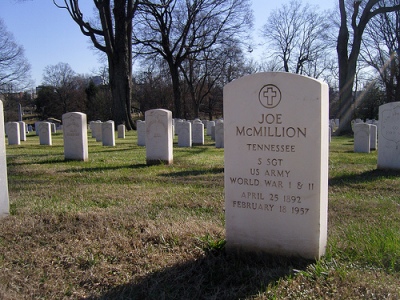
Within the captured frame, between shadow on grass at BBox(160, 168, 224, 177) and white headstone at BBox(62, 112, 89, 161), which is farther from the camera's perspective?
white headstone at BBox(62, 112, 89, 161)

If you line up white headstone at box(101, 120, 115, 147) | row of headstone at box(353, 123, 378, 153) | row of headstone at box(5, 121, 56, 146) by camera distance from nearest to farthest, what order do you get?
1. row of headstone at box(353, 123, 378, 153)
2. white headstone at box(101, 120, 115, 147)
3. row of headstone at box(5, 121, 56, 146)

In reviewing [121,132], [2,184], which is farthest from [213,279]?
[121,132]

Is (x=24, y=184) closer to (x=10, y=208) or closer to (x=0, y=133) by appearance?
(x=10, y=208)

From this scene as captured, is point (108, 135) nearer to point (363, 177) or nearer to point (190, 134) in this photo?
point (190, 134)

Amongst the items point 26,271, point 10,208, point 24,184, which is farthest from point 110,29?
point 26,271

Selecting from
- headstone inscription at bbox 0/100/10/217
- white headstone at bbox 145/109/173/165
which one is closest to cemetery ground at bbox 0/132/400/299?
headstone inscription at bbox 0/100/10/217

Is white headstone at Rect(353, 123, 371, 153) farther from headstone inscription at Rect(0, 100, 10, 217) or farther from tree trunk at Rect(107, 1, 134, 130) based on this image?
tree trunk at Rect(107, 1, 134, 130)

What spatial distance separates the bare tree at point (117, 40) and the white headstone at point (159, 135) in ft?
46.7

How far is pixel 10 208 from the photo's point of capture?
4.75 meters

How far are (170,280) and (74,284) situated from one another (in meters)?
0.74

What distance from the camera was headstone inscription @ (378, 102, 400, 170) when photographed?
798 centimetres

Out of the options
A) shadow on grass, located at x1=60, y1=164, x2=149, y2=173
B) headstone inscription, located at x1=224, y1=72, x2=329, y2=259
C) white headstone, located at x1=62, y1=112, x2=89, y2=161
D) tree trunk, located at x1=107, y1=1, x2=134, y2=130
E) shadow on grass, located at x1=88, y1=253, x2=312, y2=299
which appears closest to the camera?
shadow on grass, located at x1=88, y1=253, x2=312, y2=299

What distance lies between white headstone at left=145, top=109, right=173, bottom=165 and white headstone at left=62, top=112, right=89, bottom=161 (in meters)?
1.91

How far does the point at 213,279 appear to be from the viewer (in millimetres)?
2814
